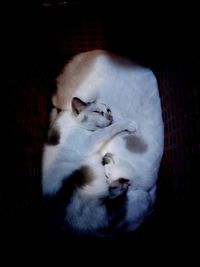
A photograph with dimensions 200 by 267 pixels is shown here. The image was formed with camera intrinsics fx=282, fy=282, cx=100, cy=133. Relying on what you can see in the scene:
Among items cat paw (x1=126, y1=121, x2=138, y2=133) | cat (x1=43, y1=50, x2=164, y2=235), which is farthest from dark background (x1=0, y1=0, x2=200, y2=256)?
cat paw (x1=126, y1=121, x2=138, y2=133)

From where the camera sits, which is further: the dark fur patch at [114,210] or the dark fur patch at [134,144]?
the dark fur patch at [134,144]

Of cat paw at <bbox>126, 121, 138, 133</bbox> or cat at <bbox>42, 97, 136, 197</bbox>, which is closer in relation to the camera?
cat at <bbox>42, 97, 136, 197</bbox>

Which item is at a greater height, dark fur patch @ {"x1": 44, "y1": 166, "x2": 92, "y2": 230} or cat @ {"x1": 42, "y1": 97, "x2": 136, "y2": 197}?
cat @ {"x1": 42, "y1": 97, "x2": 136, "y2": 197}

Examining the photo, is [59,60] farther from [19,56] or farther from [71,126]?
[71,126]

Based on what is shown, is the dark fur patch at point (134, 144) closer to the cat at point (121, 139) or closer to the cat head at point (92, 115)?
the cat at point (121, 139)

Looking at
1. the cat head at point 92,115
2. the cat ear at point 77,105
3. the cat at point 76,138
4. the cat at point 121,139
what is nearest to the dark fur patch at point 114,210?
the cat at point 121,139

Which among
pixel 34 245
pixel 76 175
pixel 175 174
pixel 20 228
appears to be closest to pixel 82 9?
pixel 76 175

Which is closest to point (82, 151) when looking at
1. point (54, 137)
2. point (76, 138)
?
point (76, 138)

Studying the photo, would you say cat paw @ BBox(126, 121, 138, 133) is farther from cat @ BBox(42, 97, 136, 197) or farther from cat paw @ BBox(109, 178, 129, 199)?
cat paw @ BBox(109, 178, 129, 199)
